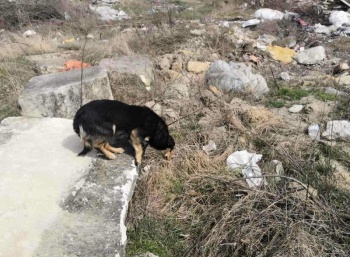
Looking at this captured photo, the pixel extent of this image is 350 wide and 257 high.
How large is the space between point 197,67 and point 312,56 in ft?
6.27

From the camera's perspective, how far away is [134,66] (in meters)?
5.45

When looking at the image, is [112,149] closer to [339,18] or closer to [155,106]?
[155,106]

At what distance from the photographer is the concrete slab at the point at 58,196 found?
2584mm

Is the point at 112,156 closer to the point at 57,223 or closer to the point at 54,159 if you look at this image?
the point at 54,159

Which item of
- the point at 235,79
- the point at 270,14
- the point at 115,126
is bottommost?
the point at 270,14

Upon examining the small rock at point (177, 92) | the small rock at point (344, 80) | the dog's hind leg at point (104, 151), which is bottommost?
the small rock at point (344, 80)

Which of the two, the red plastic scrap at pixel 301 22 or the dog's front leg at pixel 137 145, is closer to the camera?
the dog's front leg at pixel 137 145

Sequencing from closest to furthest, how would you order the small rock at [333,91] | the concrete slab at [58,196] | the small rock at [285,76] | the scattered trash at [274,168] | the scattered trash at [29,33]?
the concrete slab at [58,196]
the scattered trash at [274,168]
the small rock at [333,91]
the small rock at [285,76]
the scattered trash at [29,33]

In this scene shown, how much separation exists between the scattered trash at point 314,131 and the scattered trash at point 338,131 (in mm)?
66

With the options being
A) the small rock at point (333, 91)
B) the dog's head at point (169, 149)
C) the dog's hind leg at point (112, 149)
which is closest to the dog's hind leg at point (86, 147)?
the dog's hind leg at point (112, 149)

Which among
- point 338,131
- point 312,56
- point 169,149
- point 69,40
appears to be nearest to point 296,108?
point 338,131

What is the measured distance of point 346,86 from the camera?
5312 mm

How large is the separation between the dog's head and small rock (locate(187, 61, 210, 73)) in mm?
2383

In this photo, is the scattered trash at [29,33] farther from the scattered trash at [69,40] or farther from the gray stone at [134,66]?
the gray stone at [134,66]
